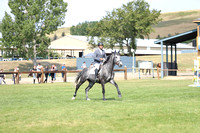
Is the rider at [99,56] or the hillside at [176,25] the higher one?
the hillside at [176,25]

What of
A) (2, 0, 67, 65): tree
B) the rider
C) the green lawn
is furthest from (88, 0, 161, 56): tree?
the green lawn

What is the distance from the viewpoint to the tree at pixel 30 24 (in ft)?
181

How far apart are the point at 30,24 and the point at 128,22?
20875mm

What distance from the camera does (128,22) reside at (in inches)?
2660

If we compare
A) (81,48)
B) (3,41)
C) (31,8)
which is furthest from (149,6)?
(3,41)

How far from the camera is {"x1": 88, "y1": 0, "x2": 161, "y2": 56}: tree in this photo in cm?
6769

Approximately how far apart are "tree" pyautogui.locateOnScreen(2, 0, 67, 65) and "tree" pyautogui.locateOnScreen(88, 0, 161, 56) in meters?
12.6

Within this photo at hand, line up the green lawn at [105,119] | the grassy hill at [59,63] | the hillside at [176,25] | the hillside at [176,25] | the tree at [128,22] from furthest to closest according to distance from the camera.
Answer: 1. the hillside at [176,25]
2. the hillside at [176,25]
3. the tree at [128,22]
4. the grassy hill at [59,63]
5. the green lawn at [105,119]

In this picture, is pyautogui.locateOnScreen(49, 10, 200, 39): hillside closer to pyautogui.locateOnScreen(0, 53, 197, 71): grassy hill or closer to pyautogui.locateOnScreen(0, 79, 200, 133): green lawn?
pyautogui.locateOnScreen(0, 53, 197, 71): grassy hill

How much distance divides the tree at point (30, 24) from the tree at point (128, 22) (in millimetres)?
12611

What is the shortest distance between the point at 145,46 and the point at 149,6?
87.6 feet

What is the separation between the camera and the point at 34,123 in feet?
30.7

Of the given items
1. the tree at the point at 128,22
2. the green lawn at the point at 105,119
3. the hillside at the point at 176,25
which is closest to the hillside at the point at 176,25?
the hillside at the point at 176,25

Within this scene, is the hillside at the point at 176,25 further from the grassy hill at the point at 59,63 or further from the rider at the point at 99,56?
the rider at the point at 99,56
